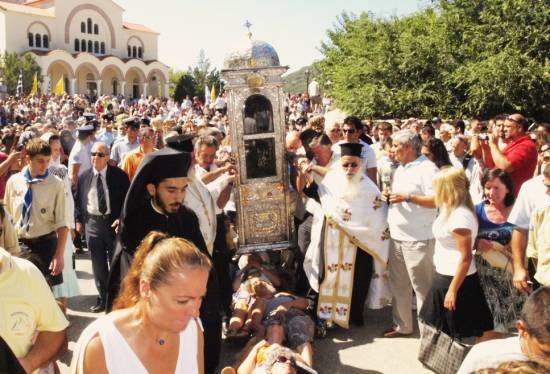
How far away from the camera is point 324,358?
15.9ft

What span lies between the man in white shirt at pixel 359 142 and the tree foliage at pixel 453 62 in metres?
10.3

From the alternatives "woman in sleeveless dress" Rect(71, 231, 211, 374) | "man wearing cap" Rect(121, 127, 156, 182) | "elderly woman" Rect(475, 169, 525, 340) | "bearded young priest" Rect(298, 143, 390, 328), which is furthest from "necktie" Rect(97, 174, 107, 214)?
"woman in sleeveless dress" Rect(71, 231, 211, 374)

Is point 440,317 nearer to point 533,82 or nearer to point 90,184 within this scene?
point 90,184

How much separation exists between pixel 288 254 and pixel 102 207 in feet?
7.25

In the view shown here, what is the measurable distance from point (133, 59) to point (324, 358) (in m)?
55.3

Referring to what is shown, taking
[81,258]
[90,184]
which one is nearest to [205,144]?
[90,184]

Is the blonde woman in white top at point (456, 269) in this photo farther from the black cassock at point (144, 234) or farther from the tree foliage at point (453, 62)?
the tree foliage at point (453, 62)

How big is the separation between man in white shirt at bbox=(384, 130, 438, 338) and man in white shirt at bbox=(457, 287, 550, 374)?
2.47 metres

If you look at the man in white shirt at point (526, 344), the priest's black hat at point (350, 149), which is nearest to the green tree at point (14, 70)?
the priest's black hat at point (350, 149)

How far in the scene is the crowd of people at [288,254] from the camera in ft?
Answer: 7.09

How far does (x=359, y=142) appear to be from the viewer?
648 cm

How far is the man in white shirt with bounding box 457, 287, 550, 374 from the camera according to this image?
2.20 m

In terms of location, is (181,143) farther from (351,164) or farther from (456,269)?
(456,269)

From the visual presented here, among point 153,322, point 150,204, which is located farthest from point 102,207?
point 153,322
